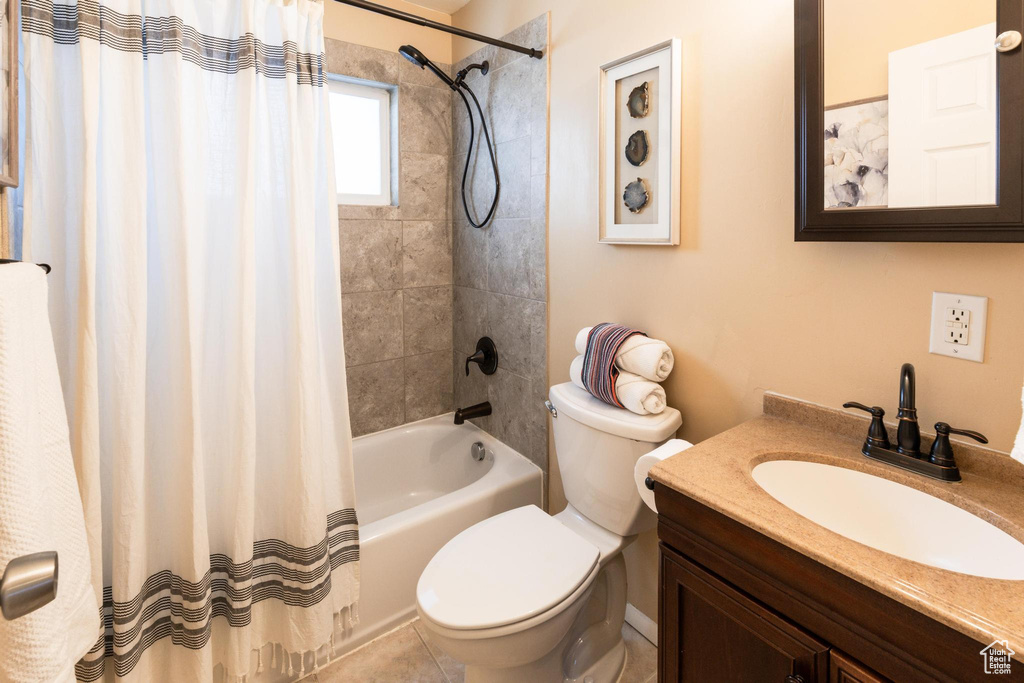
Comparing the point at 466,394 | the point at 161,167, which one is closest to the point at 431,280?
the point at 466,394

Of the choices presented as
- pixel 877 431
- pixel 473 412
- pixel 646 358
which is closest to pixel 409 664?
pixel 473 412

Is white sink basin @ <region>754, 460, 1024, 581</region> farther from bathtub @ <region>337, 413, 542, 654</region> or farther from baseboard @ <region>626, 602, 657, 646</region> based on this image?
bathtub @ <region>337, 413, 542, 654</region>

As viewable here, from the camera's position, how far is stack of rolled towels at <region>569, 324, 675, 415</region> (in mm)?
1501

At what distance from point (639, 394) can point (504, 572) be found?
604 mm

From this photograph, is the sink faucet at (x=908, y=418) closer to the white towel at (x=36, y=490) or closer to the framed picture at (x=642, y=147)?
the framed picture at (x=642, y=147)

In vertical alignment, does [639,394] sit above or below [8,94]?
below

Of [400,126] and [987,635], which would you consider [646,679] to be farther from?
[400,126]

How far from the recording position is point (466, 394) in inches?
104

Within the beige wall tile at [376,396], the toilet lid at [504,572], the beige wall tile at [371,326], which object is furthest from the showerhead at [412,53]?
the toilet lid at [504,572]

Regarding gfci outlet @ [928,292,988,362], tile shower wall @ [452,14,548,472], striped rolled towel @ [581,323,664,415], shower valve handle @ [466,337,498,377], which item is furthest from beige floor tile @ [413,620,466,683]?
gfci outlet @ [928,292,988,362]

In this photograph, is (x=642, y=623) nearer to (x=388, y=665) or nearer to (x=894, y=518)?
(x=388, y=665)

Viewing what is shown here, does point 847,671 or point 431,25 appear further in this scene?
point 431,25

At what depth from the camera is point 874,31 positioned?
3.52 feet

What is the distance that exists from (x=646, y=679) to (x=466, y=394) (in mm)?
1411
